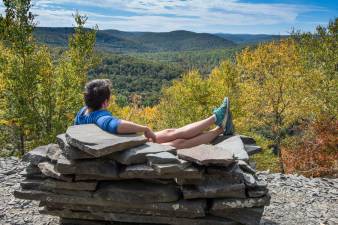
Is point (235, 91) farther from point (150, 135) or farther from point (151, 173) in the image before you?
point (151, 173)

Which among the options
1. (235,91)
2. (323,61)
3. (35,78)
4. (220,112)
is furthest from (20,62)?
(323,61)

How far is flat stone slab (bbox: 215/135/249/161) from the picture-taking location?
322 inches

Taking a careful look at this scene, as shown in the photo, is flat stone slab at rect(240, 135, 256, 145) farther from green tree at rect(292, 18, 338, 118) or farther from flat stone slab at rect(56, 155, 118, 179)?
green tree at rect(292, 18, 338, 118)

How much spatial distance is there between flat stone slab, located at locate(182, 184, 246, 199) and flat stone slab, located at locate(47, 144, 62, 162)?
8.53 feet

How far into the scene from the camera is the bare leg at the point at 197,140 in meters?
8.80

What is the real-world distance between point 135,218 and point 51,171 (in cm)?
181

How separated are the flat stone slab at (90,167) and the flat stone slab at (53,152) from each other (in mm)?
603

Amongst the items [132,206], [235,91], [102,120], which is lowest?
[235,91]

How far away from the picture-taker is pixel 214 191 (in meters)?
7.05

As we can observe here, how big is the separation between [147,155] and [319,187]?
20.8ft

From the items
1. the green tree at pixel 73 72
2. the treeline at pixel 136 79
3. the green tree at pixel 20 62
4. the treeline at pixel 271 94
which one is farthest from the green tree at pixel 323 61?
the treeline at pixel 136 79

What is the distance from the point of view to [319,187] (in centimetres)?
1121

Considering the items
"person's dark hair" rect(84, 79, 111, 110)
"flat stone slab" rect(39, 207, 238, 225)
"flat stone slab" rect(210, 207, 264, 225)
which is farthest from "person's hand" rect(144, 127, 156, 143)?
"flat stone slab" rect(210, 207, 264, 225)

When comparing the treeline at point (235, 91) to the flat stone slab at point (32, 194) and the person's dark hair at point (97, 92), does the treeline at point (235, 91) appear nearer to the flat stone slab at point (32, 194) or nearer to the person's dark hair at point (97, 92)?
the person's dark hair at point (97, 92)
